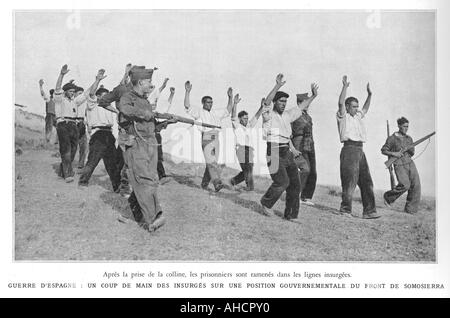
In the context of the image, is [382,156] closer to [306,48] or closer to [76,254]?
[306,48]

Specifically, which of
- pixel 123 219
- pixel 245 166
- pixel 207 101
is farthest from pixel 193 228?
pixel 207 101

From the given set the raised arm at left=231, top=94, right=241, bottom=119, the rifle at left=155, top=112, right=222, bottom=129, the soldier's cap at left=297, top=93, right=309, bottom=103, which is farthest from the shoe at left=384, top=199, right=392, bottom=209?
the rifle at left=155, top=112, right=222, bottom=129

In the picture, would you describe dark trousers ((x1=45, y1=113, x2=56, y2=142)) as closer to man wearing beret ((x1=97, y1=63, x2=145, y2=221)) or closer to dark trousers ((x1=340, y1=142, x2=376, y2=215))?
man wearing beret ((x1=97, y1=63, x2=145, y2=221))

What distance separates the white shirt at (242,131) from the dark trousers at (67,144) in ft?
7.08

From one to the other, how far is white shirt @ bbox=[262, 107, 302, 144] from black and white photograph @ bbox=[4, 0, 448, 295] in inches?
0.7

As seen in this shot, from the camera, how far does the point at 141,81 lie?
7727mm

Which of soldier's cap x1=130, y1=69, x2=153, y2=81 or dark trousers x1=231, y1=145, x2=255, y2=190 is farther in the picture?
dark trousers x1=231, y1=145, x2=255, y2=190

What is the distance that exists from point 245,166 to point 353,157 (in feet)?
4.79

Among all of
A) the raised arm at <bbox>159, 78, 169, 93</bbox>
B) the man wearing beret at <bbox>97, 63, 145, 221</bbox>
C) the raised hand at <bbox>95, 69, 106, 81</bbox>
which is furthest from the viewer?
the raised arm at <bbox>159, 78, 169, 93</bbox>

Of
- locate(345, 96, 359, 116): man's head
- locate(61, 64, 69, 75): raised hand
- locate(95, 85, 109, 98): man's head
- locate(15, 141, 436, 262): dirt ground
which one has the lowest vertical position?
locate(15, 141, 436, 262): dirt ground

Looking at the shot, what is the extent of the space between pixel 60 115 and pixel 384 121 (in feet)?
14.4

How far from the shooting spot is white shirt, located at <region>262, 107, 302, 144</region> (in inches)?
309

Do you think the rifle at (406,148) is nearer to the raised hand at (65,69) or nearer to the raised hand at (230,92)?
the raised hand at (230,92)
